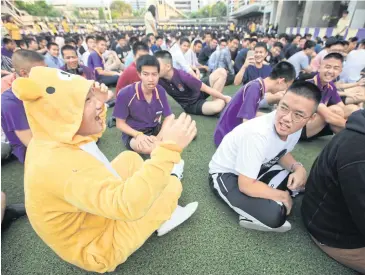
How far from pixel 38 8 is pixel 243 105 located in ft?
184

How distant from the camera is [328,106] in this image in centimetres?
307

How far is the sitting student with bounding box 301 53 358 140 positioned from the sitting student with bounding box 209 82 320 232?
119 centimetres

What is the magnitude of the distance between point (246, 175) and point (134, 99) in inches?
70.7

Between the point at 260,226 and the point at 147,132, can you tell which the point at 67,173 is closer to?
the point at 260,226

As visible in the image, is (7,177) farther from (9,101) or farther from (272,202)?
(272,202)

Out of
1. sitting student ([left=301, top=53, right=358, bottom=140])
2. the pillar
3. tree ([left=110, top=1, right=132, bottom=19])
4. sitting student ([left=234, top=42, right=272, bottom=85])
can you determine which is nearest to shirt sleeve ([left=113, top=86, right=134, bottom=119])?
sitting student ([left=301, top=53, right=358, bottom=140])

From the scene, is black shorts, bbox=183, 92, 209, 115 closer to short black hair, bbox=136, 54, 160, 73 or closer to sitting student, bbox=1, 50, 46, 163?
short black hair, bbox=136, 54, 160, 73

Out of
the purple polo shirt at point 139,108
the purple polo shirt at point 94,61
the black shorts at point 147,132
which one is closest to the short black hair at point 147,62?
the purple polo shirt at point 139,108

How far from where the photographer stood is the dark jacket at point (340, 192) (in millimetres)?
1112

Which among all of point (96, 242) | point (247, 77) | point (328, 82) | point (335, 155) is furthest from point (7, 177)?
point (247, 77)

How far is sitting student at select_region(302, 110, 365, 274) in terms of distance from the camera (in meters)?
1.12

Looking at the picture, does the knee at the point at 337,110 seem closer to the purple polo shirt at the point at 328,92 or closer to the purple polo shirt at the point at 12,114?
the purple polo shirt at the point at 328,92

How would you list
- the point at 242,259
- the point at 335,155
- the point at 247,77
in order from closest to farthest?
the point at 335,155
the point at 242,259
the point at 247,77

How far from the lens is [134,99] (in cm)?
283
